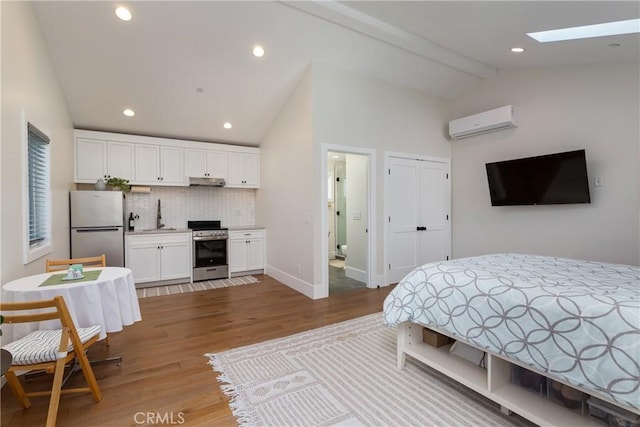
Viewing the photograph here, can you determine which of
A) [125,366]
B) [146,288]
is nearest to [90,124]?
[146,288]

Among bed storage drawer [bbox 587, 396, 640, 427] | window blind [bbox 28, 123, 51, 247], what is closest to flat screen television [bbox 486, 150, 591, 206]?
bed storage drawer [bbox 587, 396, 640, 427]

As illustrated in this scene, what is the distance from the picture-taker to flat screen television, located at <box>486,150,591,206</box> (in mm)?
3736

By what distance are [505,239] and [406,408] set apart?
3820 mm

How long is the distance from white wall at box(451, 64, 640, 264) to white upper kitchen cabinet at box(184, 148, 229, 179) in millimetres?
4269

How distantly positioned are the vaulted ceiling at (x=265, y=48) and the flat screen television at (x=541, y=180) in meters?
1.25

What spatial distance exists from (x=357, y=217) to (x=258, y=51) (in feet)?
9.51

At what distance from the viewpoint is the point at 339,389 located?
2.01m

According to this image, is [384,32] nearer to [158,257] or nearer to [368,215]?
[368,215]

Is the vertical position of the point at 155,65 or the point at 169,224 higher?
the point at 155,65

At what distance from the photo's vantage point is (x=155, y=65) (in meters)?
3.78

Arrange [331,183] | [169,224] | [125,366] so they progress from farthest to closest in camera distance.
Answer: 1. [331,183]
2. [169,224]
3. [125,366]

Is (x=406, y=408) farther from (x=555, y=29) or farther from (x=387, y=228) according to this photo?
(x=555, y=29)

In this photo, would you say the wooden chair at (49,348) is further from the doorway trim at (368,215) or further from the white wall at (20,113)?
the doorway trim at (368,215)

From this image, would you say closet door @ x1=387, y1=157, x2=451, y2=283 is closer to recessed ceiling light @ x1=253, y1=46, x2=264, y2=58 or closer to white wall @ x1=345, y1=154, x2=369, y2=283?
white wall @ x1=345, y1=154, x2=369, y2=283
